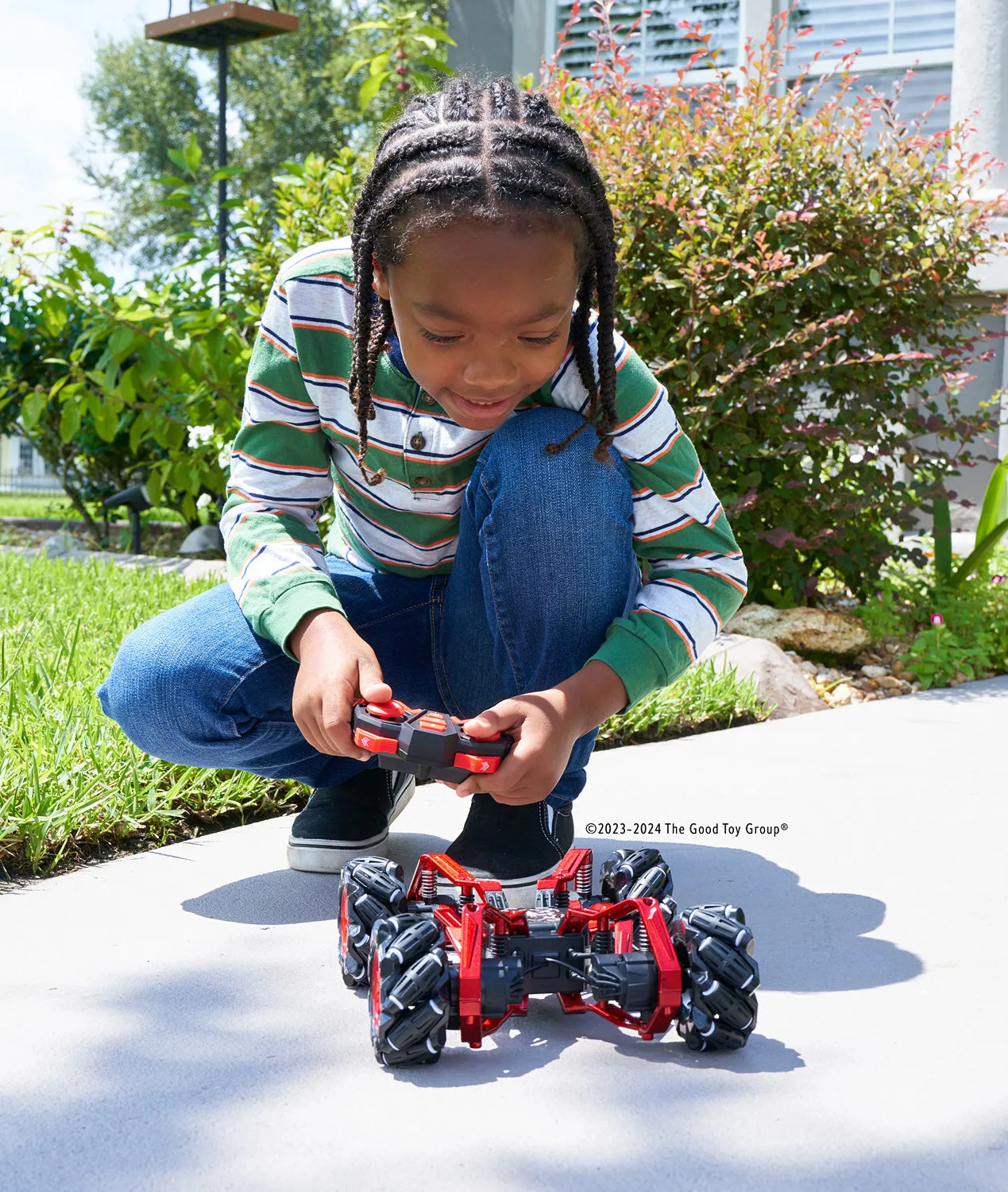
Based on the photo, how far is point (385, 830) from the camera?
2.09 metres

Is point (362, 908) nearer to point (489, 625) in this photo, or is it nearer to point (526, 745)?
point (526, 745)

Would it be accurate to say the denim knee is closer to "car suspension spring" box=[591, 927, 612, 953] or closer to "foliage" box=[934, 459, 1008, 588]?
"car suspension spring" box=[591, 927, 612, 953]

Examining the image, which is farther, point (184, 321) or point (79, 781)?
point (184, 321)

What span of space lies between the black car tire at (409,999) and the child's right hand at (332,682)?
0.26m

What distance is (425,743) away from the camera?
1372mm

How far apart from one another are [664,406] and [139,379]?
4.00 m

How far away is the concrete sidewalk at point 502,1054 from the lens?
3.67 feet

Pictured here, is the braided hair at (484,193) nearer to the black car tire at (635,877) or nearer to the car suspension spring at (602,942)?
the black car tire at (635,877)

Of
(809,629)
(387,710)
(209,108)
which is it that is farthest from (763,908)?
(209,108)

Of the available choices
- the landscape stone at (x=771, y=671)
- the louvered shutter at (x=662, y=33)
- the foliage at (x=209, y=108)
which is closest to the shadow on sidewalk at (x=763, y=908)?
the landscape stone at (x=771, y=671)

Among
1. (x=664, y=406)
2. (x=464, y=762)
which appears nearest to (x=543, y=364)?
(x=664, y=406)

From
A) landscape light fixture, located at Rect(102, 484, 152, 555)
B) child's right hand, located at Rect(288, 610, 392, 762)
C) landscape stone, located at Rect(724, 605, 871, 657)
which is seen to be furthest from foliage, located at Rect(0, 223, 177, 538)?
child's right hand, located at Rect(288, 610, 392, 762)

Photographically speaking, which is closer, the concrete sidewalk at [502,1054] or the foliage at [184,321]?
the concrete sidewalk at [502,1054]

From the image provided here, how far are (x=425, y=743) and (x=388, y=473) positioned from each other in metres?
0.65
